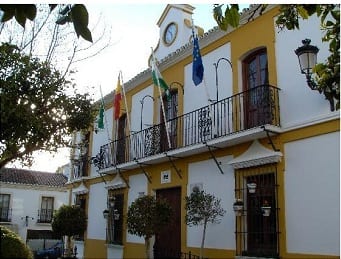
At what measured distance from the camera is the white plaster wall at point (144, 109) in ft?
47.6

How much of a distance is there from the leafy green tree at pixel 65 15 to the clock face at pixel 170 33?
11616mm

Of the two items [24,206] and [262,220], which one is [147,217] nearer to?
[262,220]

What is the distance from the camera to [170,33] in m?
14.5

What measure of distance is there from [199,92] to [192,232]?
12.1ft

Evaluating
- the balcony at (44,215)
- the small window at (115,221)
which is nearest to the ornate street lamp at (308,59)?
the small window at (115,221)

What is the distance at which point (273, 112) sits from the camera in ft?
31.4

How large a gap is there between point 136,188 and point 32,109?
23.1 feet

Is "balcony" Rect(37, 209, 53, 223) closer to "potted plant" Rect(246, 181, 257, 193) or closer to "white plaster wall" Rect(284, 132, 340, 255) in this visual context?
"potted plant" Rect(246, 181, 257, 193)

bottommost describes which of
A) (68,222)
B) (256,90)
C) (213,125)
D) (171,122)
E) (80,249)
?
(80,249)

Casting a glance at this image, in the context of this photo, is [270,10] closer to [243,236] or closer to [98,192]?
[243,236]

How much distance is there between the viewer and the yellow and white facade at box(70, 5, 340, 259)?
8.67 m

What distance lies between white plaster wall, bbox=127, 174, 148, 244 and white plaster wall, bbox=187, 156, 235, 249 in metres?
2.58

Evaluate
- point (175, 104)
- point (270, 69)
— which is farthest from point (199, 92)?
point (270, 69)

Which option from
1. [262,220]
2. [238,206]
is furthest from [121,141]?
[262,220]
